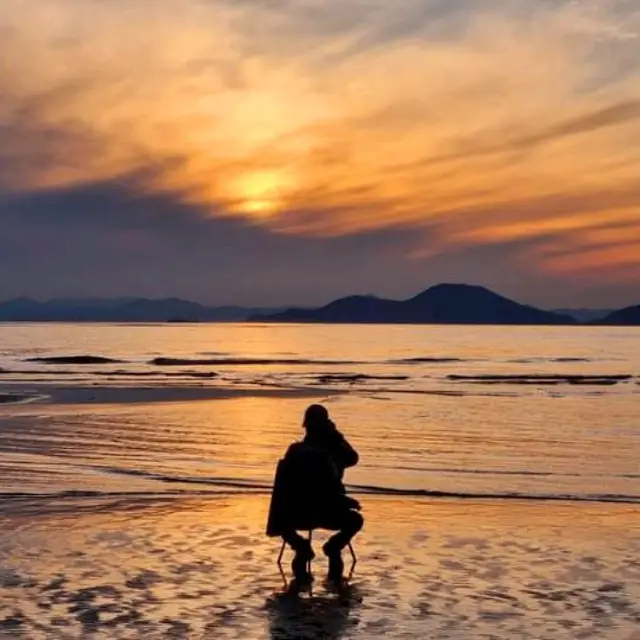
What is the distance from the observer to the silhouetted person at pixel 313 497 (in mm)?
10547

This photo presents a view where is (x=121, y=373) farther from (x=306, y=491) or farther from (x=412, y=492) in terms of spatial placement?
(x=306, y=491)

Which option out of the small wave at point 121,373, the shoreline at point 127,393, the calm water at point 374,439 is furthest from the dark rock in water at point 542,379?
the small wave at point 121,373

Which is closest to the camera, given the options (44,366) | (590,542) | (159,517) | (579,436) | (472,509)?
(590,542)

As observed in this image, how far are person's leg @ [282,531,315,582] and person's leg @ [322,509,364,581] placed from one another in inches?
7.9

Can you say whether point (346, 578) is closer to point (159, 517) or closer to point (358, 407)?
point (159, 517)

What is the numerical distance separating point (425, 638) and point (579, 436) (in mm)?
20637

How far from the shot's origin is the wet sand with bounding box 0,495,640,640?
8.72 meters

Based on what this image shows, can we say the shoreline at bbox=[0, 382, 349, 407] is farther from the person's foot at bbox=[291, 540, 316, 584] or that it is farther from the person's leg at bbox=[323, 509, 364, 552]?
the person's leg at bbox=[323, 509, 364, 552]

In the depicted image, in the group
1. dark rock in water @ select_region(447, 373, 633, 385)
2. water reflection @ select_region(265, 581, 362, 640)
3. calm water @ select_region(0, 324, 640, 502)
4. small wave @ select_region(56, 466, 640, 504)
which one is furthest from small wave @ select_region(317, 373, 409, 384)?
water reflection @ select_region(265, 581, 362, 640)

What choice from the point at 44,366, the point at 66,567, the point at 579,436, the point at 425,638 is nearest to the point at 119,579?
the point at 66,567

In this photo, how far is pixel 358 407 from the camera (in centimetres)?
3825

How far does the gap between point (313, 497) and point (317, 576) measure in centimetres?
90

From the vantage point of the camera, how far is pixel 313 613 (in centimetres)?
928

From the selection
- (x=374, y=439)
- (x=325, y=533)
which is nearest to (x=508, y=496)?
(x=325, y=533)
